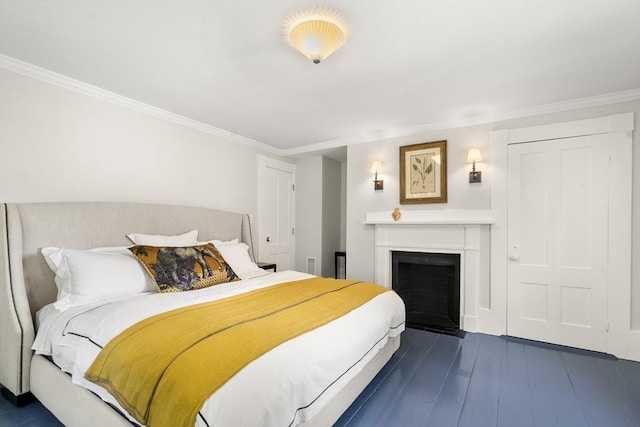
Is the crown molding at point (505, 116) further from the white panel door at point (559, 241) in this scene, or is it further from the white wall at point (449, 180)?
the white panel door at point (559, 241)

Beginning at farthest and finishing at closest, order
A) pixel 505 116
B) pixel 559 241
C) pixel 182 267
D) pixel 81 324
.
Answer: pixel 505 116 < pixel 559 241 < pixel 182 267 < pixel 81 324

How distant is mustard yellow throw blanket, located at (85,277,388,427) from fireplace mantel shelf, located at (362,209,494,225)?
2.10 m

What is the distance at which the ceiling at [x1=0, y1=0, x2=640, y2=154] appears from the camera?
174 centimetres

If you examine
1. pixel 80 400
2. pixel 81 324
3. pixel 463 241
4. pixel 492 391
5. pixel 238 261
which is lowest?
pixel 492 391

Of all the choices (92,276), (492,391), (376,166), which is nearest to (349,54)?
(376,166)

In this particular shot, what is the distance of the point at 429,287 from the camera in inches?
149

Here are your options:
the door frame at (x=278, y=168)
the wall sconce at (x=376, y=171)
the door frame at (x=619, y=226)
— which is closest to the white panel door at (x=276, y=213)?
the door frame at (x=278, y=168)

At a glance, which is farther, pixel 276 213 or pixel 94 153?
pixel 276 213

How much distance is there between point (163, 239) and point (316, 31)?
88.4 inches

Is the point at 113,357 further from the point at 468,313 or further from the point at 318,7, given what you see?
the point at 468,313

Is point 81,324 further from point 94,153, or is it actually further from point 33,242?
point 94,153

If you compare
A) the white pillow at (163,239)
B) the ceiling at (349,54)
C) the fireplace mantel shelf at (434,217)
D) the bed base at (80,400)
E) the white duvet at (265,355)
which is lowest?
the bed base at (80,400)

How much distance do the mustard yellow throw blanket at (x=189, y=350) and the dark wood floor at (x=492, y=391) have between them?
75 cm

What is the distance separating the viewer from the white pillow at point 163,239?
274cm
